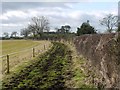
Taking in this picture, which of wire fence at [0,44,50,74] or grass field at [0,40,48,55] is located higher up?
wire fence at [0,44,50,74]

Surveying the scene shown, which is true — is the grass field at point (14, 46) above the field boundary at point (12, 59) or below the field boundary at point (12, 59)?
below

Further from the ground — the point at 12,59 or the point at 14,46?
the point at 12,59

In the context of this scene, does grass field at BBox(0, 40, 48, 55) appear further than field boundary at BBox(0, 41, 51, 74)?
Yes

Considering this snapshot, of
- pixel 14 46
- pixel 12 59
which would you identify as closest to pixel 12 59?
pixel 12 59

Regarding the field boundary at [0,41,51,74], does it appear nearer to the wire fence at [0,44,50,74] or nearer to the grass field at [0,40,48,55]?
the wire fence at [0,44,50,74]

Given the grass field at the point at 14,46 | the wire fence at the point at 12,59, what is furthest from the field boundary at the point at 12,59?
the grass field at the point at 14,46

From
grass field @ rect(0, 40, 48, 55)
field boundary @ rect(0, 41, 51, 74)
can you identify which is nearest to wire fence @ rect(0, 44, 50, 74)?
field boundary @ rect(0, 41, 51, 74)

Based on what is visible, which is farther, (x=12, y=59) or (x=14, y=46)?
(x=14, y=46)

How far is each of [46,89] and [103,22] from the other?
58.1 meters

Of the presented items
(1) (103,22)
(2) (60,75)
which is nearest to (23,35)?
(1) (103,22)

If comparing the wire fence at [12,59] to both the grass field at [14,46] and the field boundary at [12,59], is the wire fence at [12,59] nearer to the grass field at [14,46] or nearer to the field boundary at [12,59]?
the field boundary at [12,59]

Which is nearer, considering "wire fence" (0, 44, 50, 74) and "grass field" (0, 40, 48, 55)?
"wire fence" (0, 44, 50, 74)

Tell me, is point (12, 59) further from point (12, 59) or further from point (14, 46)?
point (14, 46)

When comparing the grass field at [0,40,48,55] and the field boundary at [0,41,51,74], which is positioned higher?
the field boundary at [0,41,51,74]
